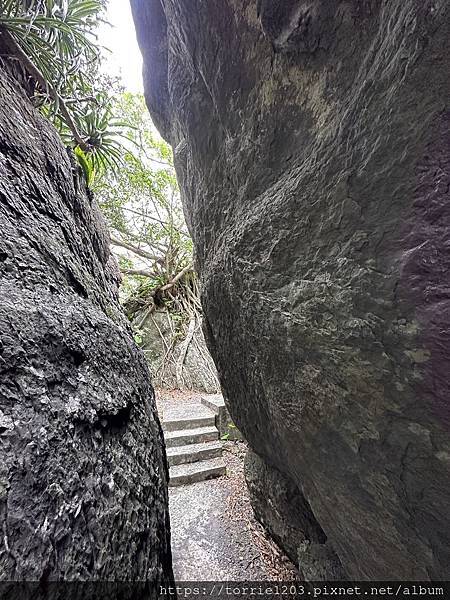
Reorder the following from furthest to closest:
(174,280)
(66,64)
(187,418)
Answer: (174,280)
(187,418)
(66,64)

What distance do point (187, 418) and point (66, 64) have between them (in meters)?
4.10

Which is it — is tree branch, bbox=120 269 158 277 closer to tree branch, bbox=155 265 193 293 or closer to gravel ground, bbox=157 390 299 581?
tree branch, bbox=155 265 193 293

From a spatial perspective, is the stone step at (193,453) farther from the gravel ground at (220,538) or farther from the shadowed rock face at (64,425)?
the shadowed rock face at (64,425)

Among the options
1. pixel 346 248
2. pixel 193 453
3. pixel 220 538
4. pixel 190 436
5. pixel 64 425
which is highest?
pixel 346 248

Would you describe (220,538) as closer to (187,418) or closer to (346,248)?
(187,418)

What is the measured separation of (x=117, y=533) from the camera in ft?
2.21

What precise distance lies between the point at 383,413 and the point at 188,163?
249 cm

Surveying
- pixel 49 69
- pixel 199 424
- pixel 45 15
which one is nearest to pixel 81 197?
pixel 49 69

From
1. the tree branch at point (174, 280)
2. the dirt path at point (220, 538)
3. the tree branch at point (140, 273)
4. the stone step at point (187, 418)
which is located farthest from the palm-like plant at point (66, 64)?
the tree branch at point (140, 273)

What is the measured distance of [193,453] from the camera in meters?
3.63

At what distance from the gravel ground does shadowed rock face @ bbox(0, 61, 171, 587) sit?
6.16ft

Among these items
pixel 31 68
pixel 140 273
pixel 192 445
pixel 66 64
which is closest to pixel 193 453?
pixel 192 445

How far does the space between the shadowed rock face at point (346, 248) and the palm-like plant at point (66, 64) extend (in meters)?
0.96

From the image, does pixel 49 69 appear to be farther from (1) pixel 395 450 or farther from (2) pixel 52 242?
(1) pixel 395 450
